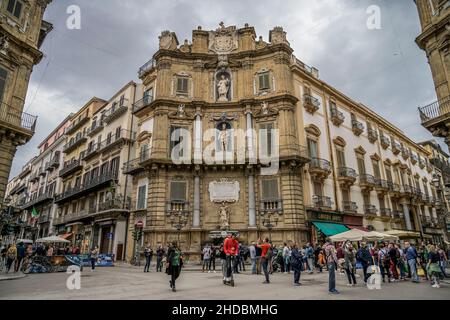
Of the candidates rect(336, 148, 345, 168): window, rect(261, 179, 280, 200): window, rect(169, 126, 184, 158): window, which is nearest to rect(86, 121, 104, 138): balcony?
rect(169, 126, 184, 158): window

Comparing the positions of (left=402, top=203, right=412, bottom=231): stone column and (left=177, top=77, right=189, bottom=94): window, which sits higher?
(left=177, top=77, right=189, bottom=94): window

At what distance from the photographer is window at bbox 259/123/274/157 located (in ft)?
75.5

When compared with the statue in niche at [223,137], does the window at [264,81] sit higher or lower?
higher

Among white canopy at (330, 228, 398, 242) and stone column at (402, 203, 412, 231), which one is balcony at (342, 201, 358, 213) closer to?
white canopy at (330, 228, 398, 242)

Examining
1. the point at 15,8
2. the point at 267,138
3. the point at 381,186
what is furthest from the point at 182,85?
the point at 381,186

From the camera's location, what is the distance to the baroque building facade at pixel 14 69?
51.2 ft

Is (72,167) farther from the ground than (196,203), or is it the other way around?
(72,167)

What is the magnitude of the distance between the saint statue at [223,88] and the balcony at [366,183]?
50.6 feet

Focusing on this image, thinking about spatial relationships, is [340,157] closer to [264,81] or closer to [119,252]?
[264,81]

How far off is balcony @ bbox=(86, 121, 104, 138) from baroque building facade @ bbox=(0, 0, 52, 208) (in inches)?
631

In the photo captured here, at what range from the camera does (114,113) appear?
101 ft

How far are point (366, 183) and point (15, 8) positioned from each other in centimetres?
3012

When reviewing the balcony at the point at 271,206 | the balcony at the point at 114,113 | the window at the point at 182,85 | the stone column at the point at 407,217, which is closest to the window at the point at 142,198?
the window at the point at 182,85

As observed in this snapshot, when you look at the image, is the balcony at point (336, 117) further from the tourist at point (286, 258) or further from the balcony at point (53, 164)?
the balcony at point (53, 164)
